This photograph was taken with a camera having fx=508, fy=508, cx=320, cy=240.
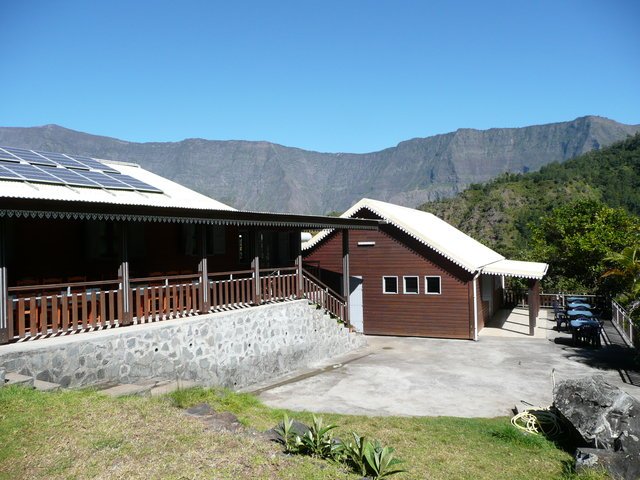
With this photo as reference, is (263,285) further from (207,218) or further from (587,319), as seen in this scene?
(587,319)

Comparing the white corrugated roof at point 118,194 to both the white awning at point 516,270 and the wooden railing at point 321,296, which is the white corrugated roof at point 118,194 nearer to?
the wooden railing at point 321,296

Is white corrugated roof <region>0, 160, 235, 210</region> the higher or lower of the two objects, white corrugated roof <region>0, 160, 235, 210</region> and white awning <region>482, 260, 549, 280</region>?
the higher

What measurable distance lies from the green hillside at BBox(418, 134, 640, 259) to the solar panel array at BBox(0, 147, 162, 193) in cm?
5376

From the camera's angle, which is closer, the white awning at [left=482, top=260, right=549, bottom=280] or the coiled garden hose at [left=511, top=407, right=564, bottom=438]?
the coiled garden hose at [left=511, top=407, right=564, bottom=438]

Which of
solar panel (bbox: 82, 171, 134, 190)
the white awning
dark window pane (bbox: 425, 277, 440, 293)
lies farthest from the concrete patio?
solar panel (bbox: 82, 171, 134, 190)

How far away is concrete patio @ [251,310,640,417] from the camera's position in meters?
11.6

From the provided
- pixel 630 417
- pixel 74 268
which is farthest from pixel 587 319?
pixel 74 268

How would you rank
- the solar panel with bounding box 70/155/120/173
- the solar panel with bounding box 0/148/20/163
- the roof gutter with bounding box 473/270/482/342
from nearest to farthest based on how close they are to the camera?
the solar panel with bounding box 0/148/20/163 < the solar panel with bounding box 70/155/120/173 < the roof gutter with bounding box 473/270/482/342

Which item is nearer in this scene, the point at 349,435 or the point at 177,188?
the point at 349,435

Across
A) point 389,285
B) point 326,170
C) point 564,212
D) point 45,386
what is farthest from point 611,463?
point 326,170

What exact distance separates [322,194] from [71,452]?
18260cm

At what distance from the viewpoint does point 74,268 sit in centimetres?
1254

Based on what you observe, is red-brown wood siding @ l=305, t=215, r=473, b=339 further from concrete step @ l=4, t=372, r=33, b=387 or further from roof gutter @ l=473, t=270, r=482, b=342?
concrete step @ l=4, t=372, r=33, b=387

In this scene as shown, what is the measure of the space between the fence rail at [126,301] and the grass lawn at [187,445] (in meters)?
2.15
